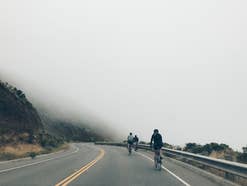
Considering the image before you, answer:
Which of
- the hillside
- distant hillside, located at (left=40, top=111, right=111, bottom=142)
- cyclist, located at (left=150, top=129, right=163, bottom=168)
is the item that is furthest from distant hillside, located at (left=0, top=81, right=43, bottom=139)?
distant hillside, located at (left=40, top=111, right=111, bottom=142)

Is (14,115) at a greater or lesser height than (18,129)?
greater

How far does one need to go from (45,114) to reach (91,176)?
360ft

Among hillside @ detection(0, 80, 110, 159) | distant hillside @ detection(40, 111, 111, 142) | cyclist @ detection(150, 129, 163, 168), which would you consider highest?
distant hillside @ detection(40, 111, 111, 142)

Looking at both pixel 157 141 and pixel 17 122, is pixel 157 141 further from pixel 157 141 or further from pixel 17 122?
pixel 17 122

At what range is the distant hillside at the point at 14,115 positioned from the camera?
55.9m

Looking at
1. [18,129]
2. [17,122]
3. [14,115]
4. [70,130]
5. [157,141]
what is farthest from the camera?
[70,130]

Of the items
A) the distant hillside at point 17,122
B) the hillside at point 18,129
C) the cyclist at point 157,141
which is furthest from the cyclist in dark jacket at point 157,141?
the distant hillside at point 17,122

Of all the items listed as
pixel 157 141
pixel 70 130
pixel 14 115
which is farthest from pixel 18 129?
pixel 70 130

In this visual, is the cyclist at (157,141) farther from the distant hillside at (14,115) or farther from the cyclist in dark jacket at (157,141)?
the distant hillside at (14,115)

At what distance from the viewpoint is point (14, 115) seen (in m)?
59.8

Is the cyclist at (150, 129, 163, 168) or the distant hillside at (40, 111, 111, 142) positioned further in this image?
the distant hillside at (40, 111, 111, 142)

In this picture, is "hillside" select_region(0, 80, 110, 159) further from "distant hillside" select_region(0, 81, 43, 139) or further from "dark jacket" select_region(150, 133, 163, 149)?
"dark jacket" select_region(150, 133, 163, 149)

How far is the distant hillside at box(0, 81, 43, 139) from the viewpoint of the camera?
55.9 m

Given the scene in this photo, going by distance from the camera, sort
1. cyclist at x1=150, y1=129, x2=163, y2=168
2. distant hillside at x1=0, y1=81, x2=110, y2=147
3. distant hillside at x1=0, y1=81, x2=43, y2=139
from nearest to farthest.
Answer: cyclist at x1=150, y1=129, x2=163, y2=168 < distant hillside at x1=0, y1=81, x2=110, y2=147 < distant hillside at x1=0, y1=81, x2=43, y2=139
